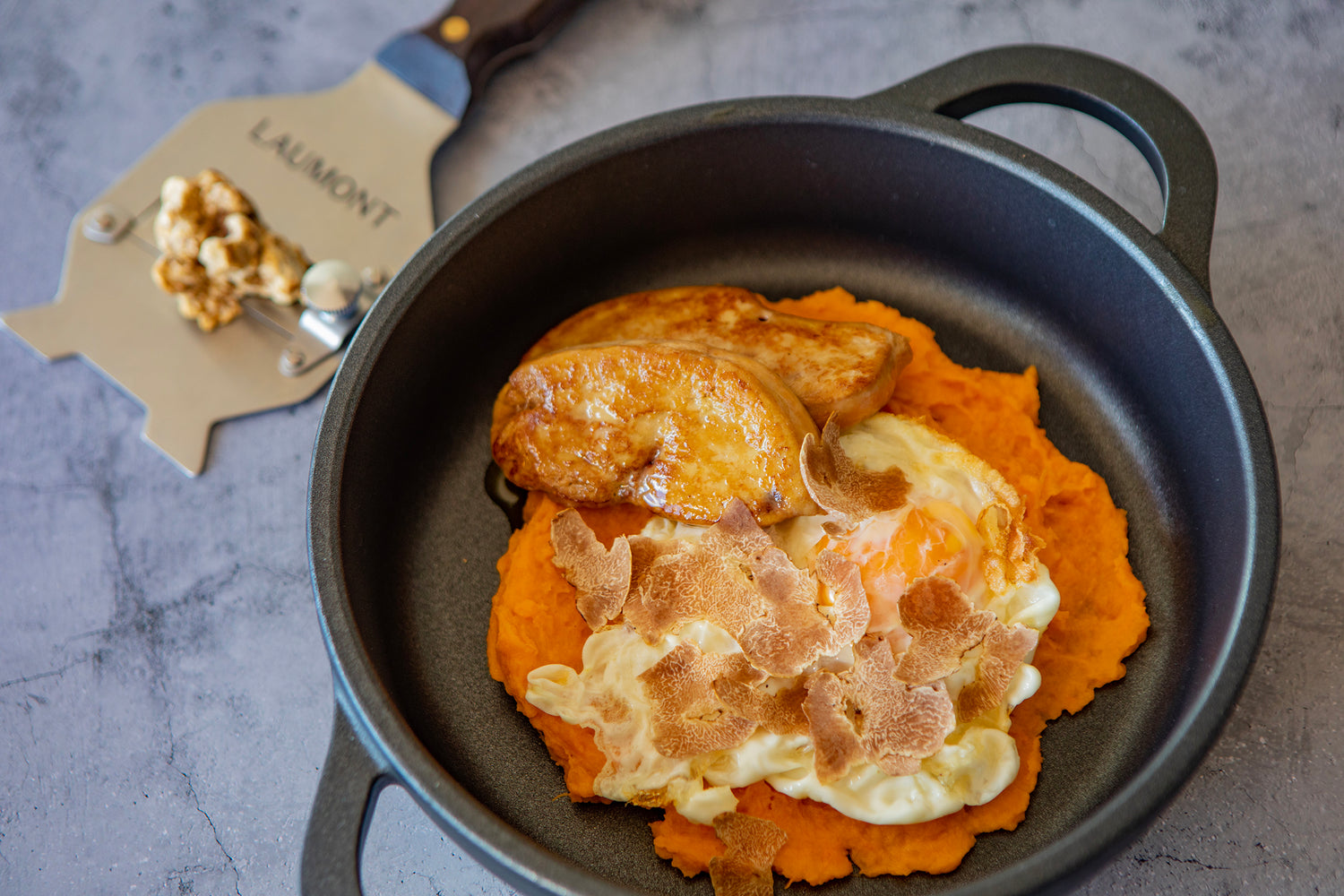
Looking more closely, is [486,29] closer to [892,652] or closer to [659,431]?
[659,431]

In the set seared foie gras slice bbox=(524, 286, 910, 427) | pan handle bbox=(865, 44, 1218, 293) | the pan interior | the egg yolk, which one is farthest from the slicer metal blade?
the egg yolk

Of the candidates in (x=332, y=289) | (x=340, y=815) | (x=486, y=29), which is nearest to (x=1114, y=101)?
(x=486, y=29)

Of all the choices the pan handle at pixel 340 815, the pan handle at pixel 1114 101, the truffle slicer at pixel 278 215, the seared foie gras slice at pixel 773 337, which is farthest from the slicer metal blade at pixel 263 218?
the pan handle at pixel 1114 101

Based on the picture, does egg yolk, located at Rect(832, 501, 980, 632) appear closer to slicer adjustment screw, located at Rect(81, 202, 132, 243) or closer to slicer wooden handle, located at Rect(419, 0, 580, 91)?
slicer wooden handle, located at Rect(419, 0, 580, 91)

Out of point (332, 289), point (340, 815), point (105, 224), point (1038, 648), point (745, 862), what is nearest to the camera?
point (340, 815)

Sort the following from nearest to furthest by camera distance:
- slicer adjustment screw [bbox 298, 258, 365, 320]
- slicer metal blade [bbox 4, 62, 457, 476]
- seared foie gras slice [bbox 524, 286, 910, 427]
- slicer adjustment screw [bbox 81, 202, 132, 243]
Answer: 1. seared foie gras slice [bbox 524, 286, 910, 427]
2. slicer adjustment screw [bbox 298, 258, 365, 320]
3. slicer metal blade [bbox 4, 62, 457, 476]
4. slicer adjustment screw [bbox 81, 202, 132, 243]

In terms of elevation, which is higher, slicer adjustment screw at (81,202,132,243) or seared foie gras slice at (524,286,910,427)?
seared foie gras slice at (524,286,910,427)
